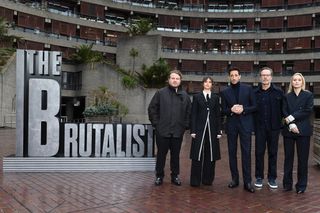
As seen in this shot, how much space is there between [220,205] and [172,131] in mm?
2049

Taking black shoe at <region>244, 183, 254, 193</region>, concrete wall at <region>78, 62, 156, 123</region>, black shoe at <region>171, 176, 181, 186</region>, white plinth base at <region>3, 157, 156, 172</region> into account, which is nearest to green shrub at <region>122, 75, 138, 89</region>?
concrete wall at <region>78, 62, 156, 123</region>

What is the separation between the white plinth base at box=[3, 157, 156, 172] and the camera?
365 inches

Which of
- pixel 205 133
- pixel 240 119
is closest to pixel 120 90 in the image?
pixel 205 133

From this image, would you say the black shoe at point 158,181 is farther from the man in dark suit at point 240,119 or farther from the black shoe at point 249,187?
the black shoe at point 249,187

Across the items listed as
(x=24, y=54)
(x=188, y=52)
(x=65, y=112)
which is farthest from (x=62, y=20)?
(x=24, y=54)

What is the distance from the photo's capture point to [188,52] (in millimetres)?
57250

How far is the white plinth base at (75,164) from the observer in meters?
9.28

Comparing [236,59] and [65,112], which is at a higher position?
[236,59]

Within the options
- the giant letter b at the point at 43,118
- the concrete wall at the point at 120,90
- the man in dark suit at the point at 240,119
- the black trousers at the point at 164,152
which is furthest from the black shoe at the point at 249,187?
the concrete wall at the point at 120,90

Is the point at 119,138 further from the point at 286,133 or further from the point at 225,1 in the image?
the point at 225,1

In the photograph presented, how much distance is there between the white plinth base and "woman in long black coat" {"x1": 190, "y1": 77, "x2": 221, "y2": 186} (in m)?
1.97

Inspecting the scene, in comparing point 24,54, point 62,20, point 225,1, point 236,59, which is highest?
point 225,1

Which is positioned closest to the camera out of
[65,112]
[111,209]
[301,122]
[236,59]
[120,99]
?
[111,209]

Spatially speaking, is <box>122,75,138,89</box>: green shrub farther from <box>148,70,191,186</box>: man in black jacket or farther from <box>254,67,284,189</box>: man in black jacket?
<box>254,67,284,189</box>: man in black jacket
